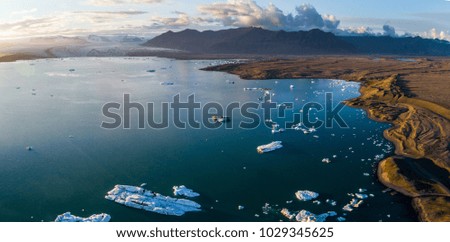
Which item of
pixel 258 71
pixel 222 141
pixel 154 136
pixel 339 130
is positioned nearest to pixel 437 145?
pixel 339 130

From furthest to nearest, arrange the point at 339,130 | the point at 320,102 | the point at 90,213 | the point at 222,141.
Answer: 1. the point at 320,102
2. the point at 339,130
3. the point at 222,141
4. the point at 90,213

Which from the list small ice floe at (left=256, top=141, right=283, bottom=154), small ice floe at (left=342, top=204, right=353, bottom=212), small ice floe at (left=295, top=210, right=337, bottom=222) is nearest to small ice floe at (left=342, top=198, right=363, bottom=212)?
small ice floe at (left=342, top=204, right=353, bottom=212)

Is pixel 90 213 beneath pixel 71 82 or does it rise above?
beneath

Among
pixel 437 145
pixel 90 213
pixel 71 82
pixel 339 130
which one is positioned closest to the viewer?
pixel 90 213

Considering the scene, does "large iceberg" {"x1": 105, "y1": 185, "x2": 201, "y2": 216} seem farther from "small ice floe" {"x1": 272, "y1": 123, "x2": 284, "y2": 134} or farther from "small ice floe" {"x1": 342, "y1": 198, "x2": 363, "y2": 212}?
"small ice floe" {"x1": 272, "y1": 123, "x2": 284, "y2": 134}

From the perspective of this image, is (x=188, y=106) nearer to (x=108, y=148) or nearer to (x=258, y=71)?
(x=108, y=148)

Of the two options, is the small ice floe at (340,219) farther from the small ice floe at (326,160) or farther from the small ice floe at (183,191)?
the small ice floe at (326,160)
